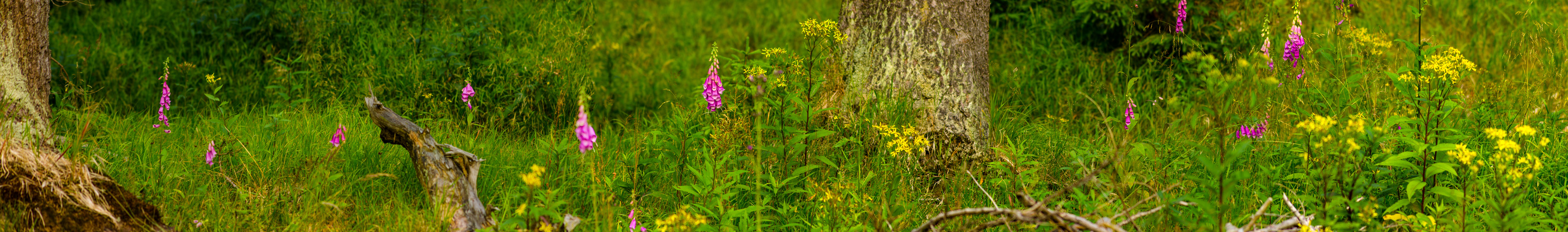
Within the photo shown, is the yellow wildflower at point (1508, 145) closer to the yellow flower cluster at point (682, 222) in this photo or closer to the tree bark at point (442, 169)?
the yellow flower cluster at point (682, 222)

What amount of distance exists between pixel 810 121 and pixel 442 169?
146 cm

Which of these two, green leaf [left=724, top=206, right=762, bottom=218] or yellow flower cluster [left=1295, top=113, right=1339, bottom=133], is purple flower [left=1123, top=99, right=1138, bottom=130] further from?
green leaf [left=724, top=206, right=762, bottom=218]

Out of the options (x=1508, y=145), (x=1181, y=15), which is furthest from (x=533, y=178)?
→ (x=1181, y=15)

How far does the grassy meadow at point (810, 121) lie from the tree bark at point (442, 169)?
0.08 meters

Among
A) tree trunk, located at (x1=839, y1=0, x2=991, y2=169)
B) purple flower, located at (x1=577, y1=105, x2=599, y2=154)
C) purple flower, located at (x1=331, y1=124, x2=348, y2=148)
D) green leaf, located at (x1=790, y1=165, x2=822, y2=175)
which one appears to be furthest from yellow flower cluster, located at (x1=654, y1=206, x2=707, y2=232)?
tree trunk, located at (x1=839, y1=0, x2=991, y2=169)

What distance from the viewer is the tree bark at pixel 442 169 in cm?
317

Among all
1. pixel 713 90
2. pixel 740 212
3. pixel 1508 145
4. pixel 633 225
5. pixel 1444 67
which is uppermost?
pixel 1444 67

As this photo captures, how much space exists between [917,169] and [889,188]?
0.55 meters

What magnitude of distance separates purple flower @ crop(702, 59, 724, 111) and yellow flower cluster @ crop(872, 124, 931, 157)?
596 millimetres

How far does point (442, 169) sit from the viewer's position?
130 inches

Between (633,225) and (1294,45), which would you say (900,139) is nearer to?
(633,225)

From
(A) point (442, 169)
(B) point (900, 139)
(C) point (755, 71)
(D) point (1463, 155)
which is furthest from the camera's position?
(C) point (755, 71)

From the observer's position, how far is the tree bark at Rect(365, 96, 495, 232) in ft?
10.4

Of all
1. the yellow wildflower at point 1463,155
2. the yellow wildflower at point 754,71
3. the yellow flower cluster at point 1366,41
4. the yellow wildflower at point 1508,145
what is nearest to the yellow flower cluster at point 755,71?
the yellow wildflower at point 754,71
